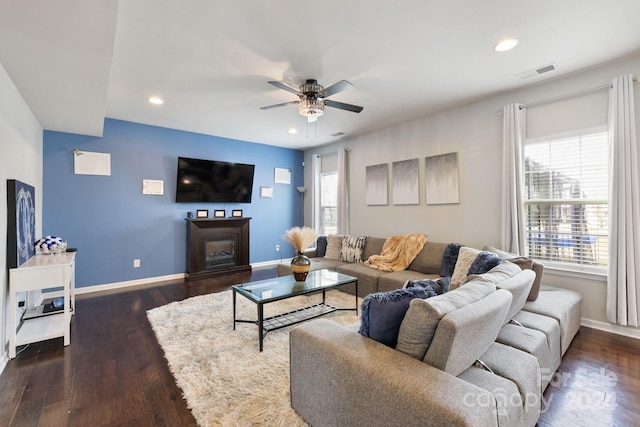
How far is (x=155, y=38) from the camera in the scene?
235 cm

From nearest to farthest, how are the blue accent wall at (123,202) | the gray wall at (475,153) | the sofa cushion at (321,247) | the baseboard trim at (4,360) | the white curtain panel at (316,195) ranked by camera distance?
the baseboard trim at (4,360)
the gray wall at (475,153)
the blue accent wall at (123,202)
the sofa cushion at (321,247)
the white curtain panel at (316,195)

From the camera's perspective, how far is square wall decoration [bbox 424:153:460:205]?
13.3 feet

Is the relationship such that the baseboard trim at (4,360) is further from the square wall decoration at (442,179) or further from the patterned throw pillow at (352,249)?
the square wall decoration at (442,179)

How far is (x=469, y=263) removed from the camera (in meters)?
3.11

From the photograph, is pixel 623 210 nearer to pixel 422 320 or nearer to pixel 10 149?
pixel 422 320

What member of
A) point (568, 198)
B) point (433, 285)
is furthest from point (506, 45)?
point (433, 285)

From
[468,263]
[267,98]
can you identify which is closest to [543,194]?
[468,263]

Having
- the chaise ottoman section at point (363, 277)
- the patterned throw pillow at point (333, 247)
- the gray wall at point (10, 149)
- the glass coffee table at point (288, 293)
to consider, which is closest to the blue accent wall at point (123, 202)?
the gray wall at point (10, 149)

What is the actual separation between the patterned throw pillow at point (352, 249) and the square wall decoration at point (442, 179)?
125cm

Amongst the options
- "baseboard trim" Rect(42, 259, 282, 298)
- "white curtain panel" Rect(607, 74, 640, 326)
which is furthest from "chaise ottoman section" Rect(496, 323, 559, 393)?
"baseboard trim" Rect(42, 259, 282, 298)

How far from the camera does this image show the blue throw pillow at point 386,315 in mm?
1435

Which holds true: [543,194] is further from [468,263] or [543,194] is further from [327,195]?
[327,195]

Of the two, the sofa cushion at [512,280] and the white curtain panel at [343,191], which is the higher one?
the white curtain panel at [343,191]

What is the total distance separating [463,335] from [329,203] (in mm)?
5195
